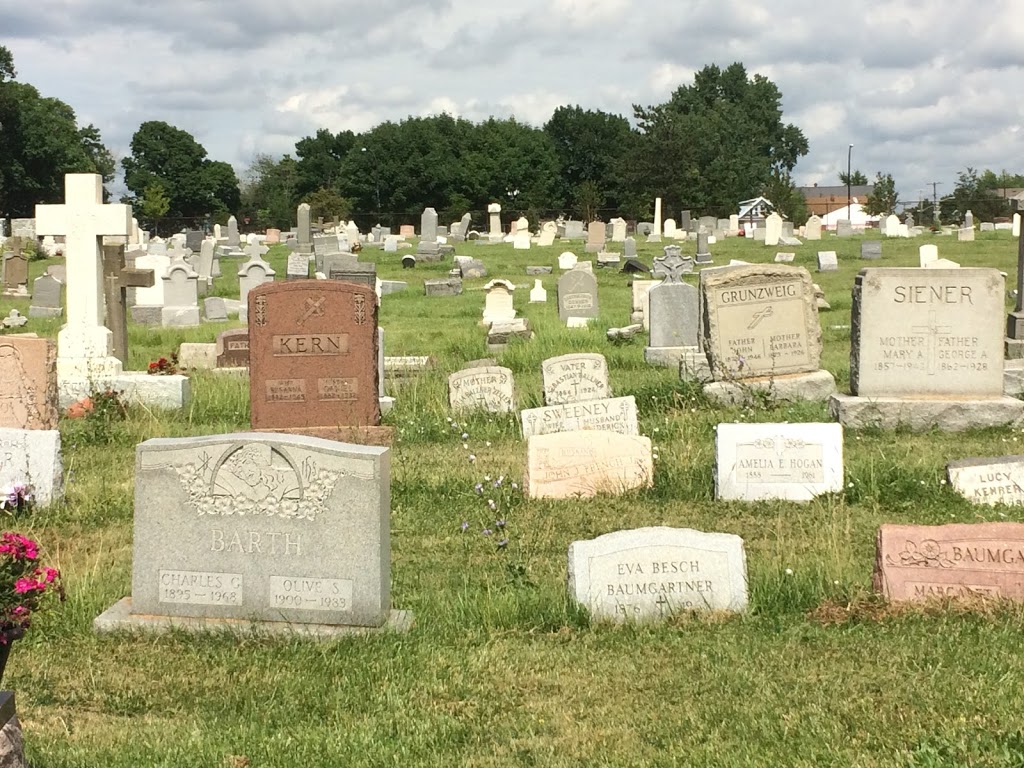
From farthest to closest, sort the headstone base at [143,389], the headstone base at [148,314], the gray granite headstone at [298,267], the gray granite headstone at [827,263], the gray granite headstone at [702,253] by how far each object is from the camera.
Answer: the gray granite headstone at [702,253]
the gray granite headstone at [827,263]
the gray granite headstone at [298,267]
the headstone base at [148,314]
the headstone base at [143,389]

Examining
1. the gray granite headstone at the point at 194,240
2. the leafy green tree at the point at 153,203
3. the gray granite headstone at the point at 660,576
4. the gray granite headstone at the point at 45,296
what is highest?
the leafy green tree at the point at 153,203

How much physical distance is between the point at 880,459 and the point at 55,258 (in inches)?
1442

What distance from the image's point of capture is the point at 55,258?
39.9 metres

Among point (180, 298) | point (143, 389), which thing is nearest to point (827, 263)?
point (180, 298)

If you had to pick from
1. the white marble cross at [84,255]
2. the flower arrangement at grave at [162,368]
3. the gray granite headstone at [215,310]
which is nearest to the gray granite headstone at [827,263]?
the gray granite headstone at [215,310]

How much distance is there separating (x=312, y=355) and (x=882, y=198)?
65.8 metres

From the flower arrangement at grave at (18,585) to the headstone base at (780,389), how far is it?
829cm

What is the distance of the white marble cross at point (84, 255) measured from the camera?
40.0 feet

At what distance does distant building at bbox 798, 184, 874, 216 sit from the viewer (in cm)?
11262

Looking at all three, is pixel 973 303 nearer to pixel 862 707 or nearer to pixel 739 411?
pixel 739 411

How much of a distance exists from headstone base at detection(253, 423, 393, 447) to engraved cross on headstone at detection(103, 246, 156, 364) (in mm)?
4693

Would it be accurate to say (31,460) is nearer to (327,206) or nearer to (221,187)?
(327,206)

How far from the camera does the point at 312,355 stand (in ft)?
32.6

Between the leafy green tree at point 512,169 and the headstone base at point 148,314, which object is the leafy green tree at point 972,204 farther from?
the headstone base at point 148,314
